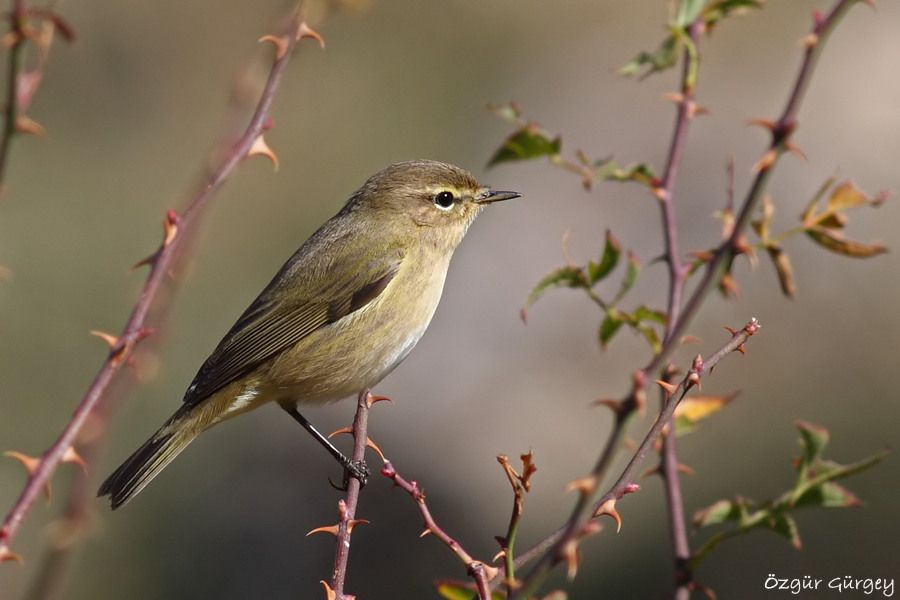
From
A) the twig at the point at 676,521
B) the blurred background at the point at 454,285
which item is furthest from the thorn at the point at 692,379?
the blurred background at the point at 454,285

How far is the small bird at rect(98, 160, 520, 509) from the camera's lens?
149 inches

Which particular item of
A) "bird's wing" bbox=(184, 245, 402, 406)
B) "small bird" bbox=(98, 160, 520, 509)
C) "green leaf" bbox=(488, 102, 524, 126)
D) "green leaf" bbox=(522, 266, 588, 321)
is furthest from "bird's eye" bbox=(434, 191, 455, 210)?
"green leaf" bbox=(522, 266, 588, 321)

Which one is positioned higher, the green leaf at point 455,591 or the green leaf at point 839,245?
the green leaf at point 839,245

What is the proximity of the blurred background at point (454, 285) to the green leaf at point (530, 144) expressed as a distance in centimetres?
199

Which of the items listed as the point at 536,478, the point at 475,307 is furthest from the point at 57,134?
the point at 536,478

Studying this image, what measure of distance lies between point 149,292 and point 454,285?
649 centimetres

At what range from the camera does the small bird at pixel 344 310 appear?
12.4 feet

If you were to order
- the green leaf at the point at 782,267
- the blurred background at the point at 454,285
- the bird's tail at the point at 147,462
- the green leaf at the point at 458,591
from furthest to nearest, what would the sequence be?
1. the blurred background at the point at 454,285
2. the bird's tail at the point at 147,462
3. the green leaf at the point at 782,267
4. the green leaf at the point at 458,591

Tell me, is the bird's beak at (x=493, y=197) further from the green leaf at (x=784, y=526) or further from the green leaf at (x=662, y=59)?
the green leaf at (x=784, y=526)

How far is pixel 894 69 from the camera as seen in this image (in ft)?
33.2

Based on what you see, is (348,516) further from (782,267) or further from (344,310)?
(344,310)

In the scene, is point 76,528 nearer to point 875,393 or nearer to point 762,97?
point 875,393

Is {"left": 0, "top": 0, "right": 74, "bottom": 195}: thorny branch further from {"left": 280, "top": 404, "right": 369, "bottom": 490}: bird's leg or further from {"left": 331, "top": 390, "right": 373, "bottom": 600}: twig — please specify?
{"left": 280, "top": 404, "right": 369, "bottom": 490}: bird's leg

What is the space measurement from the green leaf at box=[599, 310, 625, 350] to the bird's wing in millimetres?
1851
